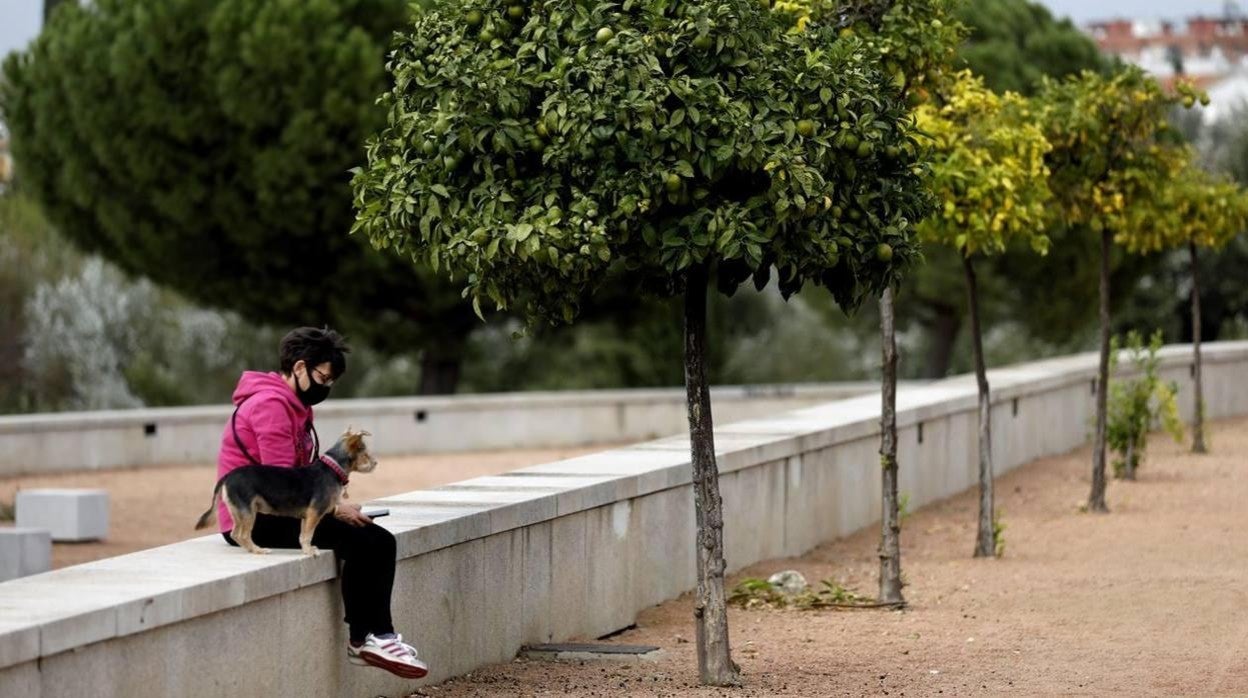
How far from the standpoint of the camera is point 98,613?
5785mm

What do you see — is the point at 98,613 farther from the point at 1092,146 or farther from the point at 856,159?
the point at 1092,146

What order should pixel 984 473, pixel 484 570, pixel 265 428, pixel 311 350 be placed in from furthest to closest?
pixel 984 473, pixel 484 570, pixel 311 350, pixel 265 428

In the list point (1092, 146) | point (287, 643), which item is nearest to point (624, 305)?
point (1092, 146)

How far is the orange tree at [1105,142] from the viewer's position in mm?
13039

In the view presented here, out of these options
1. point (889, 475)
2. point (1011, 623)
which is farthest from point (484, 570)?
point (889, 475)

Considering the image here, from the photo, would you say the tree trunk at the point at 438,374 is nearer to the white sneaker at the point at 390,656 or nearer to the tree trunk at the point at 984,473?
the tree trunk at the point at 984,473

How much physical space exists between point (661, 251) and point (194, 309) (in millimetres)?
29351

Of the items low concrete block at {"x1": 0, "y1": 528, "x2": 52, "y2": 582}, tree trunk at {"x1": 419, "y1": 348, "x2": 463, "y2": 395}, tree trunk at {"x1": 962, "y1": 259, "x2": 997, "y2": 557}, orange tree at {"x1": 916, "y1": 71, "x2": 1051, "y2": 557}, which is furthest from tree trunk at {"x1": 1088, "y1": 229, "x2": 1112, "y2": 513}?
tree trunk at {"x1": 419, "y1": 348, "x2": 463, "y2": 395}

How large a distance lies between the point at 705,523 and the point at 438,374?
22.0 meters

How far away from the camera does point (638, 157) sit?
23.9 ft

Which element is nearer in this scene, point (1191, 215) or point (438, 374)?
point (1191, 215)

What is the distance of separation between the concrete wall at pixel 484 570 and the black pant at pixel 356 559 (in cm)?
9

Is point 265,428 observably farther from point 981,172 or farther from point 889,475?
point 981,172

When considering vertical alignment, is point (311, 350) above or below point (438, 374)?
above
